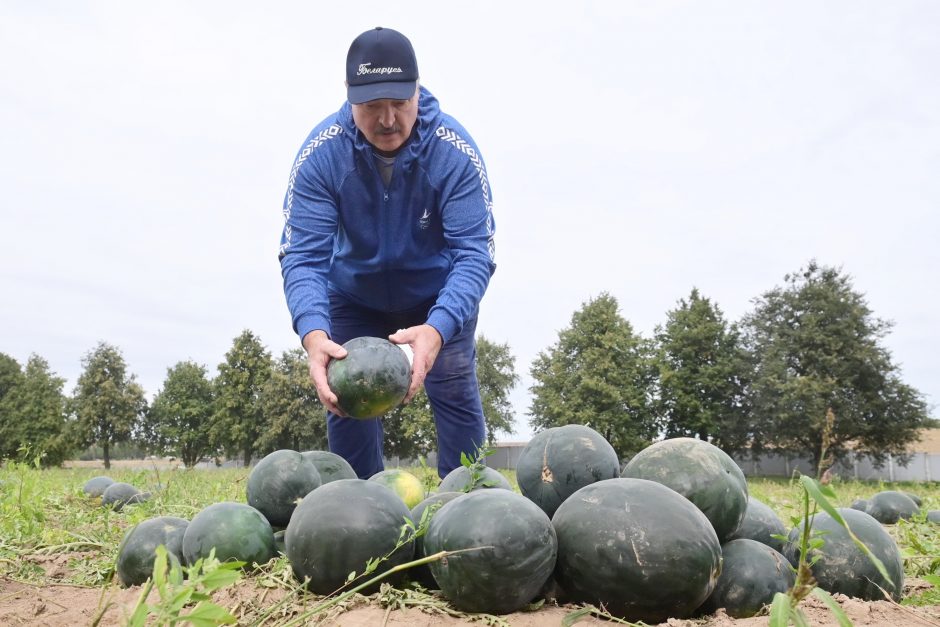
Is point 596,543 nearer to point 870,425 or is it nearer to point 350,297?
point 350,297

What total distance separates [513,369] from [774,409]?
2466 centimetres

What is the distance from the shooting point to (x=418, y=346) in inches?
157

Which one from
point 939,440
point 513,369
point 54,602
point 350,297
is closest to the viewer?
point 54,602

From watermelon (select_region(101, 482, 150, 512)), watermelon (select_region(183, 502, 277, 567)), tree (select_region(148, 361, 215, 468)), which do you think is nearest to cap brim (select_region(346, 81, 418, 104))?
watermelon (select_region(183, 502, 277, 567))

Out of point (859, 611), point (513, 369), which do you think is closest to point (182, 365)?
point (513, 369)

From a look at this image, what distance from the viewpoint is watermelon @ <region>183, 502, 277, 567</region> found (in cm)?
289

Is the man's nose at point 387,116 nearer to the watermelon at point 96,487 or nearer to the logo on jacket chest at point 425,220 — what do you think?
the logo on jacket chest at point 425,220

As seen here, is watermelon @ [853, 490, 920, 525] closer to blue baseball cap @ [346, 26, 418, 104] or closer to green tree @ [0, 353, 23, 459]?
blue baseball cap @ [346, 26, 418, 104]

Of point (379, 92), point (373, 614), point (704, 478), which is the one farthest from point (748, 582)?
point (379, 92)

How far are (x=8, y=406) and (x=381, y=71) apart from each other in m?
54.5

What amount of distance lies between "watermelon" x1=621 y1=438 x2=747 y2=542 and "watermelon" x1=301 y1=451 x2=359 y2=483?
1.46 meters

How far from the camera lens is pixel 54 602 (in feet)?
9.45

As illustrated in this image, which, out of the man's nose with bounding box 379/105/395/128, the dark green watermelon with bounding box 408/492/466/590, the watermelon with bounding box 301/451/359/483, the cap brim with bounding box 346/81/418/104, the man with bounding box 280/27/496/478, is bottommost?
the dark green watermelon with bounding box 408/492/466/590

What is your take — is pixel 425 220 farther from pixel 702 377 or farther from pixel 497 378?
pixel 497 378
